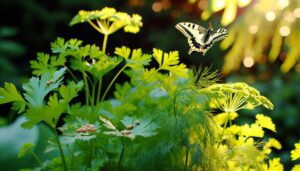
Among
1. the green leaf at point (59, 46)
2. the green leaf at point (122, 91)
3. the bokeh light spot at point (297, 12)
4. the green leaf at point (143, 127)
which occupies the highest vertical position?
the bokeh light spot at point (297, 12)

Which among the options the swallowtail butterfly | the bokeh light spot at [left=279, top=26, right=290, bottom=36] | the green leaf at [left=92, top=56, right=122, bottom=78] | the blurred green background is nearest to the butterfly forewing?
the swallowtail butterfly

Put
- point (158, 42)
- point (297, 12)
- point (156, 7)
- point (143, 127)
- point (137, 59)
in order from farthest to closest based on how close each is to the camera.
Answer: point (156, 7)
point (158, 42)
point (297, 12)
point (137, 59)
point (143, 127)

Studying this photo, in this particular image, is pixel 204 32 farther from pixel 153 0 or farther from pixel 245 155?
pixel 153 0

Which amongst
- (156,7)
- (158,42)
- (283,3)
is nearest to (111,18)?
(283,3)

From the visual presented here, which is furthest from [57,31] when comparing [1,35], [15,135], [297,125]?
[15,135]

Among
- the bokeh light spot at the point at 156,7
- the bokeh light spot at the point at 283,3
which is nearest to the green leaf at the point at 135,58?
the bokeh light spot at the point at 283,3

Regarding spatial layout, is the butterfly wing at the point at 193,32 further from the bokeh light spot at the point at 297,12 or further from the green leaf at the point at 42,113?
the bokeh light spot at the point at 297,12

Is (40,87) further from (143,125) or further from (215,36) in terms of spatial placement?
(215,36)
